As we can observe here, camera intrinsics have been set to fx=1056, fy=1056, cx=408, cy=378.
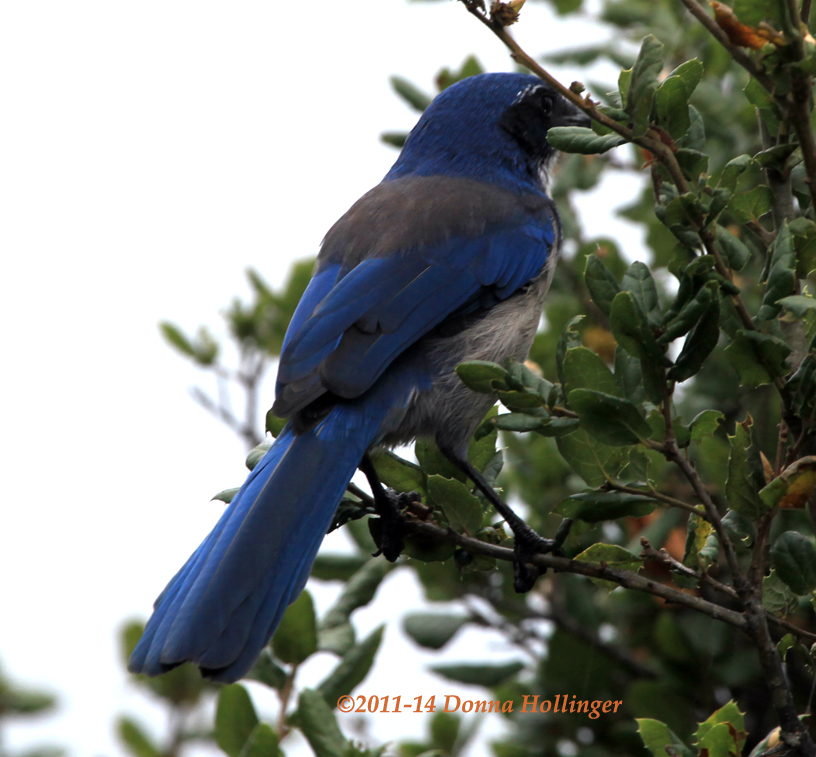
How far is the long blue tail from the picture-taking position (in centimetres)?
265

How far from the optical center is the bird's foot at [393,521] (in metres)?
3.10

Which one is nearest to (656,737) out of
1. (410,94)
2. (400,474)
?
(400,474)

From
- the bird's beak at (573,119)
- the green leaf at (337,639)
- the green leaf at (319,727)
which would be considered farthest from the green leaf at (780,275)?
the bird's beak at (573,119)

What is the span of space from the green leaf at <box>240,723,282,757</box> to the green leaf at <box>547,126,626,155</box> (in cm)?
161

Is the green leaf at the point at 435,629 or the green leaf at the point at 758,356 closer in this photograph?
the green leaf at the point at 758,356

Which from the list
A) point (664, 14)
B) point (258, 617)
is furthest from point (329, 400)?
point (664, 14)

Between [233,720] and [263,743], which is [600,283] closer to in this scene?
[263,743]

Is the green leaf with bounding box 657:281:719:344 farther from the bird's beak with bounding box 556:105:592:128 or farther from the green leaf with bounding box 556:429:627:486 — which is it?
the bird's beak with bounding box 556:105:592:128

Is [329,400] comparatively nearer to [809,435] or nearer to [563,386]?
[563,386]

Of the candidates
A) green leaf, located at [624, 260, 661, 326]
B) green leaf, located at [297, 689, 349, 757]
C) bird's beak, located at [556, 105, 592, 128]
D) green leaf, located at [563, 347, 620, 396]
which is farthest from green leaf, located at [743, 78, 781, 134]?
bird's beak, located at [556, 105, 592, 128]

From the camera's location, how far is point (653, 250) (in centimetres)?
473

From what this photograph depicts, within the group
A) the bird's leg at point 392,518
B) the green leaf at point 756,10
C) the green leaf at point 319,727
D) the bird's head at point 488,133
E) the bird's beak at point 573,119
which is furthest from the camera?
the bird's beak at point 573,119

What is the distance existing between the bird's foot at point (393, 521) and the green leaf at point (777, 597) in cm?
A: 99

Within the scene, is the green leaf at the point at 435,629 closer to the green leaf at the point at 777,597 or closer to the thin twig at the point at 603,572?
the thin twig at the point at 603,572
